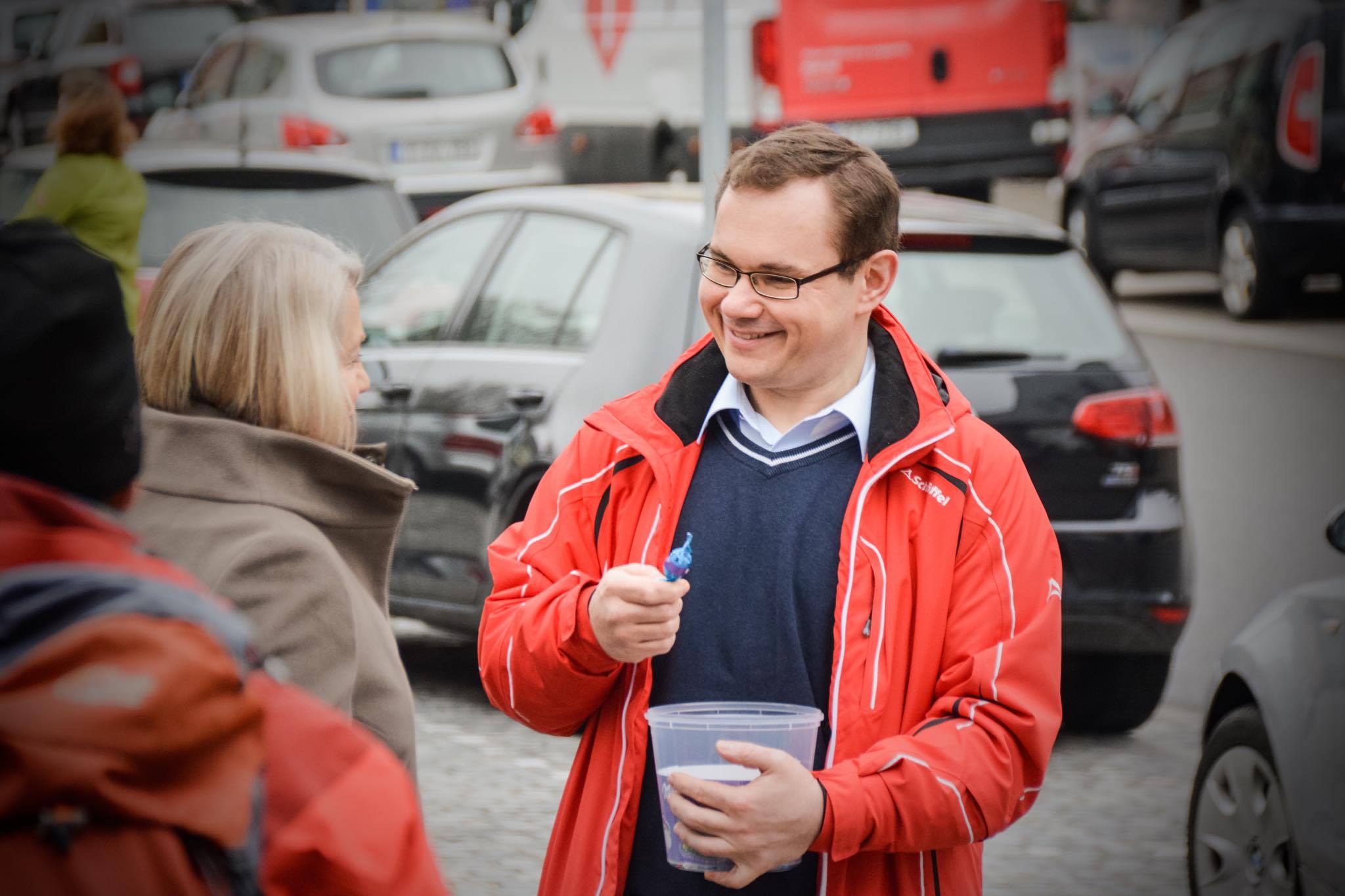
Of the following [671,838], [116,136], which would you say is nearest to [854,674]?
[671,838]

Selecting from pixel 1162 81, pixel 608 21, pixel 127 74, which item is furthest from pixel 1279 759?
pixel 127 74

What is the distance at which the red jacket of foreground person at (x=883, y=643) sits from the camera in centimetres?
213

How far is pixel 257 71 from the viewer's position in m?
13.5

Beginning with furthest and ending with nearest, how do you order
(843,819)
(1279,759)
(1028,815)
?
1. (1028,815)
2. (1279,759)
3. (843,819)

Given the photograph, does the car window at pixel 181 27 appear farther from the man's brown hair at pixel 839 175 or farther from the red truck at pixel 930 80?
the man's brown hair at pixel 839 175

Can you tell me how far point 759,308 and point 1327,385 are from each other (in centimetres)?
1046

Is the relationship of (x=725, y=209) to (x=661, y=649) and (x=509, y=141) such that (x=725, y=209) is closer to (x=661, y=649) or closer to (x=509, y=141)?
(x=661, y=649)

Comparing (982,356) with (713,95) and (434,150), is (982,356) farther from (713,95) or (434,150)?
(434,150)

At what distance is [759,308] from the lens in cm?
239

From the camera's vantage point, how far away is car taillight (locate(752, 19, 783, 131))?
15727mm

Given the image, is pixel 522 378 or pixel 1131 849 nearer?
pixel 1131 849

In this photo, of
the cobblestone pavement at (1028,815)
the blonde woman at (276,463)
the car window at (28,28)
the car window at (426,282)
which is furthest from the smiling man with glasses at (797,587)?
the car window at (28,28)

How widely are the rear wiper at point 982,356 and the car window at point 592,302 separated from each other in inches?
43.8

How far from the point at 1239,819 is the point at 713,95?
270cm
